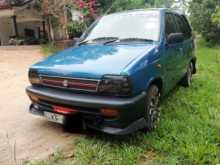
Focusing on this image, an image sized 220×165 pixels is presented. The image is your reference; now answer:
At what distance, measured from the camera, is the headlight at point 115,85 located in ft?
9.93

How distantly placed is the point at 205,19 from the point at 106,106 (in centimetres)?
1353

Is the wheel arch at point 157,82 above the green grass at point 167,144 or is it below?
above

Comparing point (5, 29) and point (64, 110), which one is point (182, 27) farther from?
point (5, 29)

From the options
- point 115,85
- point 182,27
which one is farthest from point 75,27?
point 115,85

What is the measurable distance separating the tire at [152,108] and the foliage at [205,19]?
12213 mm

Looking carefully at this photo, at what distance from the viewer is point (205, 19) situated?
48.7 feet

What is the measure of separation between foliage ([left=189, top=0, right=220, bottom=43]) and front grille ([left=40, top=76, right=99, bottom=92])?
42.7 feet

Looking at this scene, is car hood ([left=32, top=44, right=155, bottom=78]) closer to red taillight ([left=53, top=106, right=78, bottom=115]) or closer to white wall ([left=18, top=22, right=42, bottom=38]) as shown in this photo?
red taillight ([left=53, top=106, right=78, bottom=115])

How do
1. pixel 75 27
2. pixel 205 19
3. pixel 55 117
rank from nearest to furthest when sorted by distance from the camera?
pixel 55 117 → pixel 205 19 → pixel 75 27

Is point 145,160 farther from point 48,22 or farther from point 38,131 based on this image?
point 48,22

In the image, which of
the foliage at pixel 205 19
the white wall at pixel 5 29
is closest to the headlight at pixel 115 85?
the foliage at pixel 205 19

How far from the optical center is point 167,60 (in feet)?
13.7

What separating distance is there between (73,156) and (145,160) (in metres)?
0.86

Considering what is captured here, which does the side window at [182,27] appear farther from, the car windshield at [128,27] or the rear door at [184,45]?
the car windshield at [128,27]
